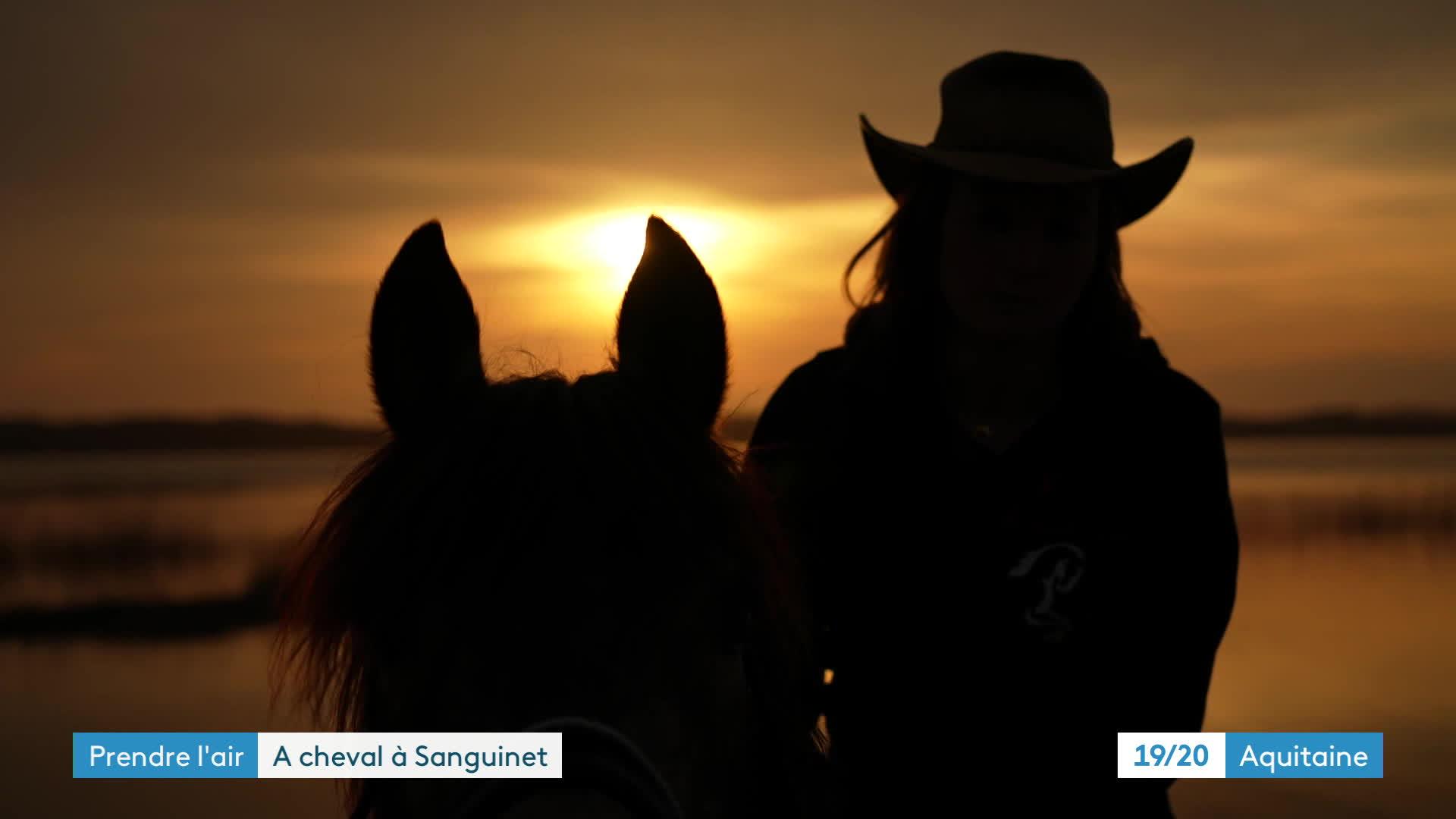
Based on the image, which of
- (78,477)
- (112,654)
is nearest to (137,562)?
(112,654)

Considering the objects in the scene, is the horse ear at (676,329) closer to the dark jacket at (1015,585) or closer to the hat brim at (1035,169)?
the dark jacket at (1015,585)

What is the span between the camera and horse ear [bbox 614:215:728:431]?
6.68 feet

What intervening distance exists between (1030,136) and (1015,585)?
3.81ft

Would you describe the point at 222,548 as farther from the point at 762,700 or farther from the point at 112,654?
the point at 762,700

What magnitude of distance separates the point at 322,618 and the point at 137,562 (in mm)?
25872

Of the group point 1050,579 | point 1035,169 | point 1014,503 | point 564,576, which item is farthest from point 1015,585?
point 564,576

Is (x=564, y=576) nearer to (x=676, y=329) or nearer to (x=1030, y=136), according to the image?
(x=676, y=329)

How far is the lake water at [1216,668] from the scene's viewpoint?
950cm

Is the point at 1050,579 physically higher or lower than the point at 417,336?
lower

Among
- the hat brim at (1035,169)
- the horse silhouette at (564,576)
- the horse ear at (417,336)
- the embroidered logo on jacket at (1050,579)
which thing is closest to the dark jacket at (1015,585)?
the embroidered logo on jacket at (1050,579)

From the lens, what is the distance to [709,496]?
6.31 ft

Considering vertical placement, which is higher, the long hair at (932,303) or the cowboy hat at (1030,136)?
the cowboy hat at (1030,136)

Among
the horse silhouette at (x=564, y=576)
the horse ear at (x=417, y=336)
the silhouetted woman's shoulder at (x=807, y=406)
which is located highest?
the silhouetted woman's shoulder at (x=807, y=406)

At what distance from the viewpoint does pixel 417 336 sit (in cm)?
200
